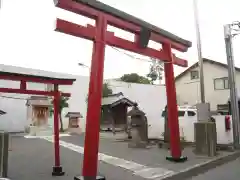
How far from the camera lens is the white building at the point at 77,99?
926 inches

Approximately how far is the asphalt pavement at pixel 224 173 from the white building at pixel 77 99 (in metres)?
7.34

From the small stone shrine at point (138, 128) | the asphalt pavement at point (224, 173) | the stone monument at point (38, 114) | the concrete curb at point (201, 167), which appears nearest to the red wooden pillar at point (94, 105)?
the concrete curb at point (201, 167)

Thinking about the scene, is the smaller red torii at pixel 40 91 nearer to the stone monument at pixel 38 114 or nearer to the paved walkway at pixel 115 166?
the paved walkway at pixel 115 166

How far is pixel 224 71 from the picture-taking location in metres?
26.0

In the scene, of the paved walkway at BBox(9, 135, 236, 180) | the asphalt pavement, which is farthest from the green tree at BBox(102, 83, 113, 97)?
the asphalt pavement

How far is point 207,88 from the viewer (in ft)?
89.5

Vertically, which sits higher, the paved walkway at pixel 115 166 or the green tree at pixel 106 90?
the green tree at pixel 106 90

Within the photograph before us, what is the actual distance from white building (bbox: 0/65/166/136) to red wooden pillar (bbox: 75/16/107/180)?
7.81 meters

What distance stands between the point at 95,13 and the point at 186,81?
24058mm

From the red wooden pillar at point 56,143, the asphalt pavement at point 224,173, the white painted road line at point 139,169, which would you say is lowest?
the asphalt pavement at point 224,173

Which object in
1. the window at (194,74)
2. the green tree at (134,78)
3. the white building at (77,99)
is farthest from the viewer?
the green tree at (134,78)

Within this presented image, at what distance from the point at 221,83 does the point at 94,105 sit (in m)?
22.8

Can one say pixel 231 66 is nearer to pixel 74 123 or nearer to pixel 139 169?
pixel 139 169

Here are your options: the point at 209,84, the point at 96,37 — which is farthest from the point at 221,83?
the point at 96,37
